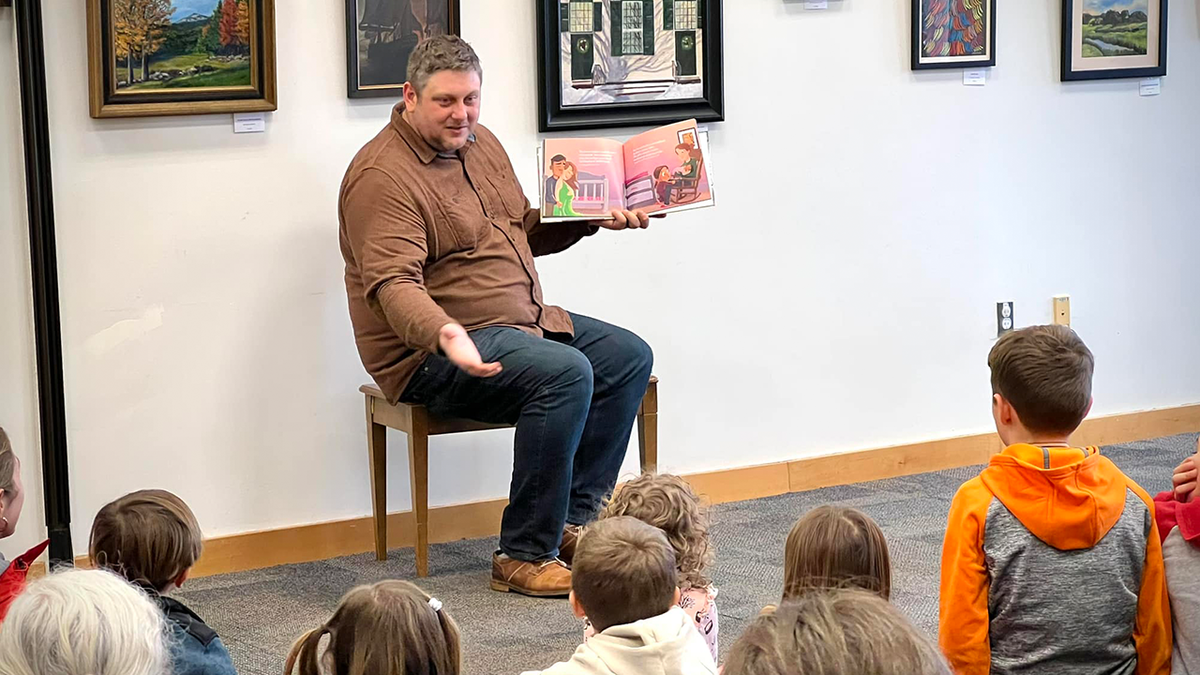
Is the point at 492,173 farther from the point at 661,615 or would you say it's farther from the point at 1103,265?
the point at 1103,265

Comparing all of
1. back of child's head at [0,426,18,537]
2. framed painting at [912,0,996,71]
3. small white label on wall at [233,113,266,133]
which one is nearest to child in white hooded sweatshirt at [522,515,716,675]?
back of child's head at [0,426,18,537]

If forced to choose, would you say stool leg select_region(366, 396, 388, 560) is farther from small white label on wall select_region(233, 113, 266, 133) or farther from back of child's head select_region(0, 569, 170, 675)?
back of child's head select_region(0, 569, 170, 675)

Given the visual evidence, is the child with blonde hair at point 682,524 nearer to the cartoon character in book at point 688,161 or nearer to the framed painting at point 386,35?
the cartoon character in book at point 688,161

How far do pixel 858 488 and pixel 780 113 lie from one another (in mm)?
1205

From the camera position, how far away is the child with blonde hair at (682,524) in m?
2.28

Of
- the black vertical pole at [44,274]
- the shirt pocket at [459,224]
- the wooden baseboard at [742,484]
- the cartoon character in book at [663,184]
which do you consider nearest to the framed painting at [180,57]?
the black vertical pole at [44,274]

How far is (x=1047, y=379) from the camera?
2039 millimetres

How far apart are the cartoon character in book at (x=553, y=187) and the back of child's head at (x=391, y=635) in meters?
1.93

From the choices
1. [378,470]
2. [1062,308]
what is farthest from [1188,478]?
[1062,308]

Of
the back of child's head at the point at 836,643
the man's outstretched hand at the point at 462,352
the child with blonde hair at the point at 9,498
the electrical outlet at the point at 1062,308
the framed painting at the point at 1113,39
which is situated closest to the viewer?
the back of child's head at the point at 836,643

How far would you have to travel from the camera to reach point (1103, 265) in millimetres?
4938

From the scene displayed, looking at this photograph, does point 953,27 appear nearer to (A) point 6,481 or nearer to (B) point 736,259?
(B) point 736,259

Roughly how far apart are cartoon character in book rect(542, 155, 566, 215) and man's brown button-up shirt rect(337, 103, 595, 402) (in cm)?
14

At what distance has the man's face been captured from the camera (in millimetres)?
3375
